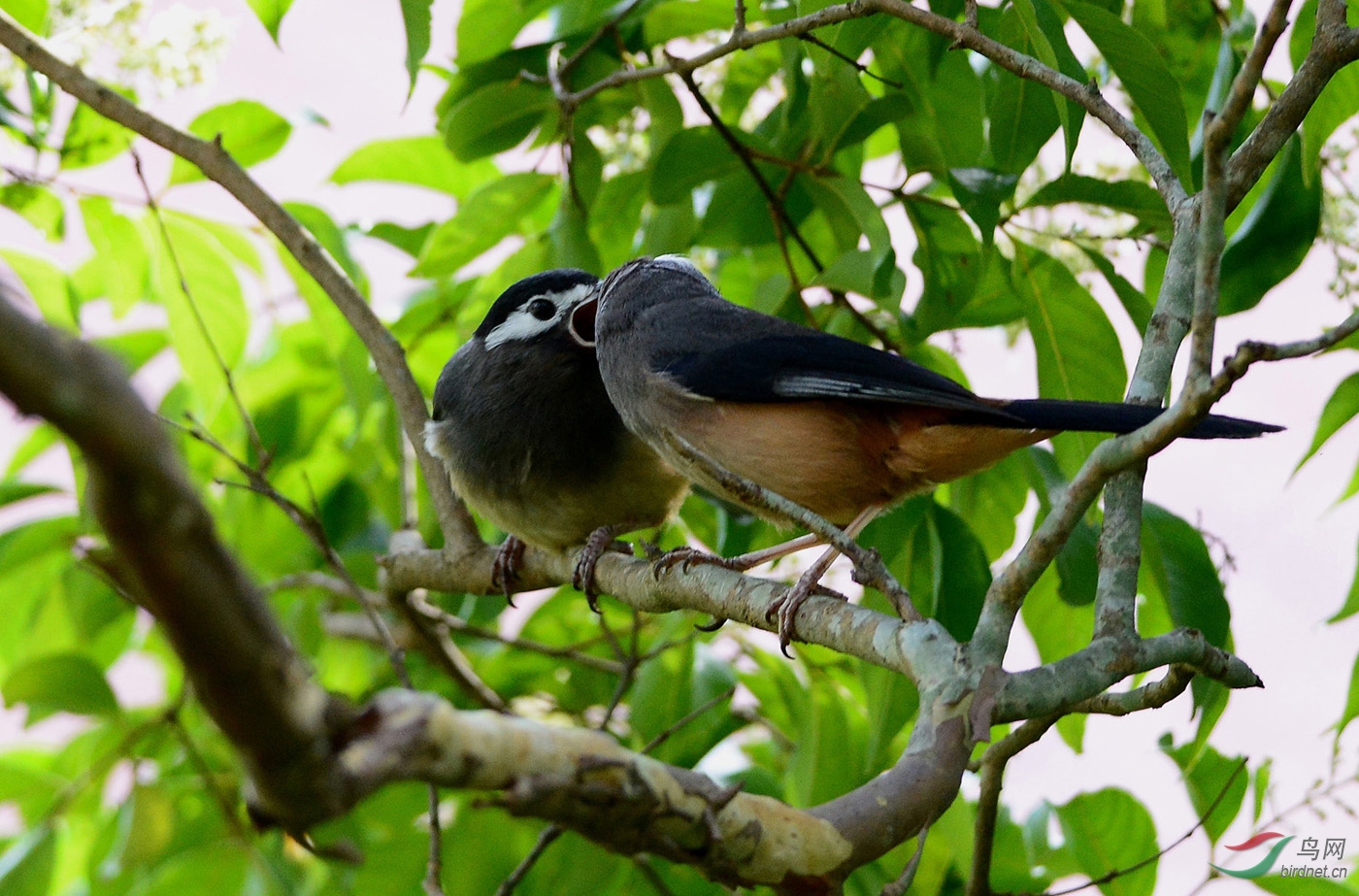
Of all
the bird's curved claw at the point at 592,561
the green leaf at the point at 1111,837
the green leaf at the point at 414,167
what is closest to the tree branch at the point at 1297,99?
the green leaf at the point at 1111,837

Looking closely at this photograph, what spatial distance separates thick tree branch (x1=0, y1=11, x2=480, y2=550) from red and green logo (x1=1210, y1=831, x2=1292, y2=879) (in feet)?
6.53

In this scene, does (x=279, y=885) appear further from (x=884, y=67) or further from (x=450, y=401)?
(x=884, y=67)

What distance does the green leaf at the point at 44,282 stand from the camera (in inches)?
125

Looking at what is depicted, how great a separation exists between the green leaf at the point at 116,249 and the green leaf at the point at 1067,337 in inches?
90.3

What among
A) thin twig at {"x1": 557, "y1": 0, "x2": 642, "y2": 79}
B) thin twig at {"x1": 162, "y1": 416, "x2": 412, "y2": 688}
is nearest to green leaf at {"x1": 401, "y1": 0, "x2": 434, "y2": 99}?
thin twig at {"x1": 557, "y1": 0, "x2": 642, "y2": 79}

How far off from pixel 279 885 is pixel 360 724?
2.66 metres

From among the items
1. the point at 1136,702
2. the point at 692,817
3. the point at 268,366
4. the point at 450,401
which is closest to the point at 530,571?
the point at 450,401

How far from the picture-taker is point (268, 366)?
13.0 ft

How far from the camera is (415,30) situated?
240cm

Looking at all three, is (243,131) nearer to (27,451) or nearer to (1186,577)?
(27,451)

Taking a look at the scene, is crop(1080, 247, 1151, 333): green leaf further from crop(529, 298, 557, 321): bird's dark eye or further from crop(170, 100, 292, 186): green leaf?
crop(170, 100, 292, 186): green leaf

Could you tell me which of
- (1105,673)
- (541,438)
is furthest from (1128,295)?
(541,438)

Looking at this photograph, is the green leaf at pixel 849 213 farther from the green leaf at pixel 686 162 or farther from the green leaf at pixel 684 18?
the green leaf at pixel 684 18

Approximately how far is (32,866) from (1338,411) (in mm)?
3466
